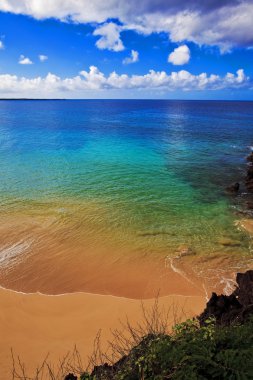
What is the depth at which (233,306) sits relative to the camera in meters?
9.70

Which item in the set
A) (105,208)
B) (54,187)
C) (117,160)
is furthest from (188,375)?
(117,160)

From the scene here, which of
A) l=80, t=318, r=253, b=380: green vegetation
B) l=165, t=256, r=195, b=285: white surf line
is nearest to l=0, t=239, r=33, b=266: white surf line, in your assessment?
l=165, t=256, r=195, b=285: white surf line

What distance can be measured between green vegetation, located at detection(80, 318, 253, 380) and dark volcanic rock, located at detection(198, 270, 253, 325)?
217cm

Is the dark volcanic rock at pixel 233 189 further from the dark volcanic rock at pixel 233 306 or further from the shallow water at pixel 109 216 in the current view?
the dark volcanic rock at pixel 233 306

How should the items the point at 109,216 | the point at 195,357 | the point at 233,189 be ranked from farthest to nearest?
the point at 233,189, the point at 109,216, the point at 195,357

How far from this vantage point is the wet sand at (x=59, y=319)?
33.8 feet

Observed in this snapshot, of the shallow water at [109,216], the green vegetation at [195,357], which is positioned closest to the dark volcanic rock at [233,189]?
the shallow water at [109,216]

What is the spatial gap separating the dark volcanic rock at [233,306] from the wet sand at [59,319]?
1.75m

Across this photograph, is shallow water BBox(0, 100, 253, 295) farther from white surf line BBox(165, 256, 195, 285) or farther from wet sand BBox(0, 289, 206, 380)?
wet sand BBox(0, 289, 206, 380)

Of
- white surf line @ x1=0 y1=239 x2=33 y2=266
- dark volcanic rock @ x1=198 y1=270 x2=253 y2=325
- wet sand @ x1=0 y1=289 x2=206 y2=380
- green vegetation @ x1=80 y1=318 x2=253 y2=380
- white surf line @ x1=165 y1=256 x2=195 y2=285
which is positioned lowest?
wet sand @ x1=0 y1=289 x2=206 y2=380

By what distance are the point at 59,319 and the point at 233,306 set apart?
22.4 feet

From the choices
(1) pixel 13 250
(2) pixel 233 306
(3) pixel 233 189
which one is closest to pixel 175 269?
(2) pixel 233 306

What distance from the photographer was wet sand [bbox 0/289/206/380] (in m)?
10.3

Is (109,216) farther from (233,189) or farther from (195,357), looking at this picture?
(195,357)
